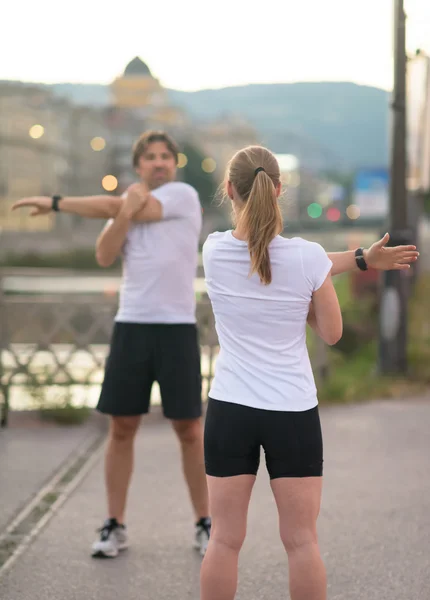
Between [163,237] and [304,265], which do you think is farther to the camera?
[163,237]

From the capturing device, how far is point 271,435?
3.06 m

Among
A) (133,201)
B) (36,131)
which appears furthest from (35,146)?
(133,201)

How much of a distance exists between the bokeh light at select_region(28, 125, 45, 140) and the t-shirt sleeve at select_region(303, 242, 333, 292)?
9612 cm

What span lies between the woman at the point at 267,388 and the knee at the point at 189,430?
1567 mm

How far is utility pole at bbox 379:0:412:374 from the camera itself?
10297 mm

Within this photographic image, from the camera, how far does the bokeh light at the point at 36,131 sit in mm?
96188

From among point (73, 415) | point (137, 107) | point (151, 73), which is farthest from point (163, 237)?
point (151, 73)

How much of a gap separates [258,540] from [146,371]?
1.08m

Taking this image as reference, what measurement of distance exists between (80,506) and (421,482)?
2146mm

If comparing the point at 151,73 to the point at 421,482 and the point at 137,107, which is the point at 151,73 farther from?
the point at 421,482

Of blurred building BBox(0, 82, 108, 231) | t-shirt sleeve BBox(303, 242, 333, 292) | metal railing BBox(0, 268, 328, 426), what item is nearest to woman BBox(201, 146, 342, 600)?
t-shirt sleeve BBox(303, 242, 333, 292)

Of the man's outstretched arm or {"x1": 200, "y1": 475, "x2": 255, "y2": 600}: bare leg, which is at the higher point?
the man's outstretched arm

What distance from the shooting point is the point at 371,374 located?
10.5 m

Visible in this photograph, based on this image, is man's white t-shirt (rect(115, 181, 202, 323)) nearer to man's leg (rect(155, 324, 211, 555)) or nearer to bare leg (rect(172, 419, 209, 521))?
man's leg (rect(155, 324, 211, 555))
